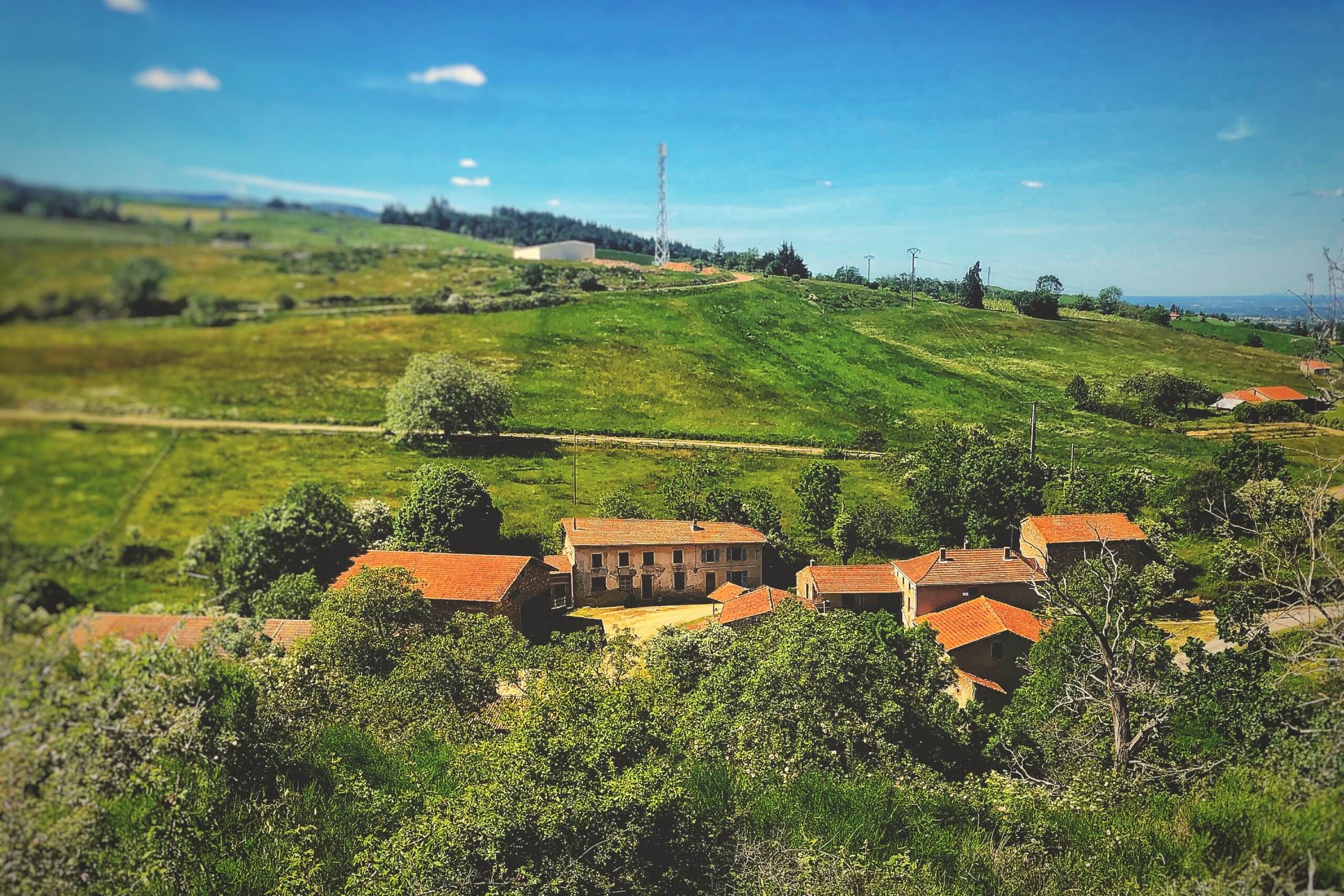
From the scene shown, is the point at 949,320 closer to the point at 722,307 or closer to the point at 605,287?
the point at 722,307

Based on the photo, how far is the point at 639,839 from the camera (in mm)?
6320

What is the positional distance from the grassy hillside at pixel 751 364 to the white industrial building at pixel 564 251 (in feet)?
7.61

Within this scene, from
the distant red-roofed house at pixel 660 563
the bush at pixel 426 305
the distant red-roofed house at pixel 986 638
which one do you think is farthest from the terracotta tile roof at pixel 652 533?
the bush at pixel 426 305

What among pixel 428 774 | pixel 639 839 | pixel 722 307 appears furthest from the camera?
pixel 722 307

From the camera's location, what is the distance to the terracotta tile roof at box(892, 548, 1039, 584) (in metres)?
12.5

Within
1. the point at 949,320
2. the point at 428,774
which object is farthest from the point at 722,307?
the point at 428,774

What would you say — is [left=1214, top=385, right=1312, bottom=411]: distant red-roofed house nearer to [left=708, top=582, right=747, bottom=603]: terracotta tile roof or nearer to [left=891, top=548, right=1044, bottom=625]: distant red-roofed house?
[left=891, top=548, right=1044, bottom=625]: distant red-roofed house

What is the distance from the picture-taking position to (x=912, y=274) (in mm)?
14633

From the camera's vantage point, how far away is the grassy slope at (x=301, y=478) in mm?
7836

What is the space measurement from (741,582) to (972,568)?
149 inches

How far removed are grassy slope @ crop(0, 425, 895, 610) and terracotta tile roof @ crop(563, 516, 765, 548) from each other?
0.52 metres

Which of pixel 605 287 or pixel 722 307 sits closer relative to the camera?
pixel 722 307

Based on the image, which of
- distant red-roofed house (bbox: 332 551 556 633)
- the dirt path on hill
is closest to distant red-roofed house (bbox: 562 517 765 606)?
distant red-roofed house (bbox: 332 551 556 633)

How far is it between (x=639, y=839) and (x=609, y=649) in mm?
A: 4569
